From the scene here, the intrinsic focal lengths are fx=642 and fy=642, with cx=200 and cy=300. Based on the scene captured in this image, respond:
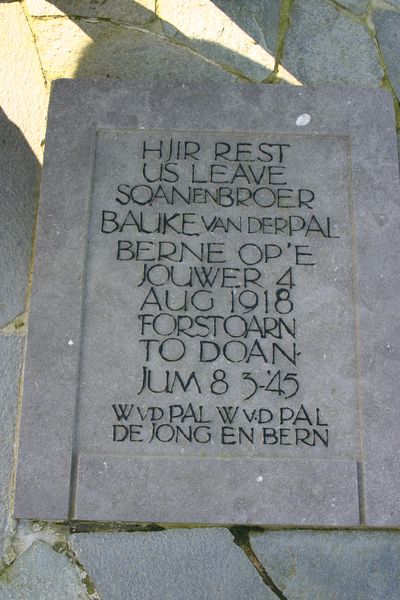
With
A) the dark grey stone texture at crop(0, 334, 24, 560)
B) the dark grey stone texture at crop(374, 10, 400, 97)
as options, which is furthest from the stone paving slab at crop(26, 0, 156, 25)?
the dark grey stone texture at crop(0, 334, 24, 560)

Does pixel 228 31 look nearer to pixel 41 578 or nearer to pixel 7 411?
pixel 7 411

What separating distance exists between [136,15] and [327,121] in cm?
106

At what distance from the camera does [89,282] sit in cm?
257

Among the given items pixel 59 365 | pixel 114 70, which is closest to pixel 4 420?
pixel 59 365

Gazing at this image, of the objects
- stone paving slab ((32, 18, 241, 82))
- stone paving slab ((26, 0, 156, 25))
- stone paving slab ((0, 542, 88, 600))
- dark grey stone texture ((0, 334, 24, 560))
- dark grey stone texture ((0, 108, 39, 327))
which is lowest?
stone paving slab ((0, 542, 88, 600))

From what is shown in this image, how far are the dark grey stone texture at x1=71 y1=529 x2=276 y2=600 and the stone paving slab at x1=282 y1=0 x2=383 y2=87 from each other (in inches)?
81.4

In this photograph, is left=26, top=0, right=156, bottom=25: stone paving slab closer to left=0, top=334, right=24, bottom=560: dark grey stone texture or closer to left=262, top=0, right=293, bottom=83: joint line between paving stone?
left=262, top=0, right=293, bottom=83: joint line between paving stone

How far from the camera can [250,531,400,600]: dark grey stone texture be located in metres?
2.35

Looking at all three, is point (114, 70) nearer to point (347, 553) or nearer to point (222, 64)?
point (222, 64)

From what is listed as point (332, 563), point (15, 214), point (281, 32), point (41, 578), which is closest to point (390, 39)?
point (281, 32)

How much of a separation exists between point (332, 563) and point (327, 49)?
2.28m

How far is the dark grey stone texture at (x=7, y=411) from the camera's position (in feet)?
7.98

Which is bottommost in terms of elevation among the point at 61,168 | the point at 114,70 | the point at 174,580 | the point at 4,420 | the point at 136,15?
the point at 174,580

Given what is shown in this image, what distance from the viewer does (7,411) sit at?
2527 mm
